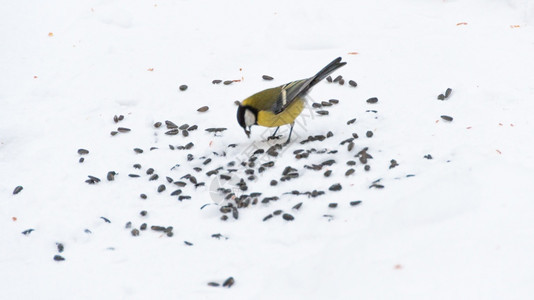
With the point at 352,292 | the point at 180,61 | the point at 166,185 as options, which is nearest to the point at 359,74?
the point at 180,61

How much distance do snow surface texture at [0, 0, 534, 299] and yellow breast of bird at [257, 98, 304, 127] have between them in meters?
0.23

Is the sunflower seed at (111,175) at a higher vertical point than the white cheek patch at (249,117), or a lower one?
lower

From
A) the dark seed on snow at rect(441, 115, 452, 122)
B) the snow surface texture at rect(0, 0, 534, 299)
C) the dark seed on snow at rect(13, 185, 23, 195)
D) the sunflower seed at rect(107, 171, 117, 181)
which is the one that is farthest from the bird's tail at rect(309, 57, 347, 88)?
the dark seed on snow at rect(13, 185, 23, 195)

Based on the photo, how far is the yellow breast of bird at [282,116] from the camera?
17.6 feet

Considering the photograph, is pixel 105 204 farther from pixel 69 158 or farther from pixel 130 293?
pixel 130 293

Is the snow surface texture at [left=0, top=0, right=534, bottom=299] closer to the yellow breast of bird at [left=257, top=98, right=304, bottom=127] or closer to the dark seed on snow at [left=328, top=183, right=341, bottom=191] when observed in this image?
the dark seed on snow at [left=328, top=183, right=341, bottom=191]

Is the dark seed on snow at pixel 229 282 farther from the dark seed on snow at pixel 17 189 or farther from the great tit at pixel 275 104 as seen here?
the dark seed on snow at pixel 17 189

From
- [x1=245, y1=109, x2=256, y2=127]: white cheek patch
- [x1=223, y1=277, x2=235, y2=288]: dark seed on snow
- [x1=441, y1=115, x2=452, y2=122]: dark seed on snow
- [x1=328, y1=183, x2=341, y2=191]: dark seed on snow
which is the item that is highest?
[x1=245, y1=109, x2=256, y2=127]: white cheek patch

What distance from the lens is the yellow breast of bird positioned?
5379 millimetres

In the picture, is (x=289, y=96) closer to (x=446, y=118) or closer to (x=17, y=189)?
(x=446, y=118)

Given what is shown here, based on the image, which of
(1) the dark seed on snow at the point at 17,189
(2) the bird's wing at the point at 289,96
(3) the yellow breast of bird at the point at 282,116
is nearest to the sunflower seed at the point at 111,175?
(1) the dark seed on snow at the point at 17,189

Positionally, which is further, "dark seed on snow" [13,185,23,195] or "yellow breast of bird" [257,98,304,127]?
"yellow breast of bird" [257,98,304,127]

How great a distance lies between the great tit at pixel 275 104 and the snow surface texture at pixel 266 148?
0.96 feet

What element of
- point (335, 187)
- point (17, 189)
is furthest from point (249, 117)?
point (17, 189)
